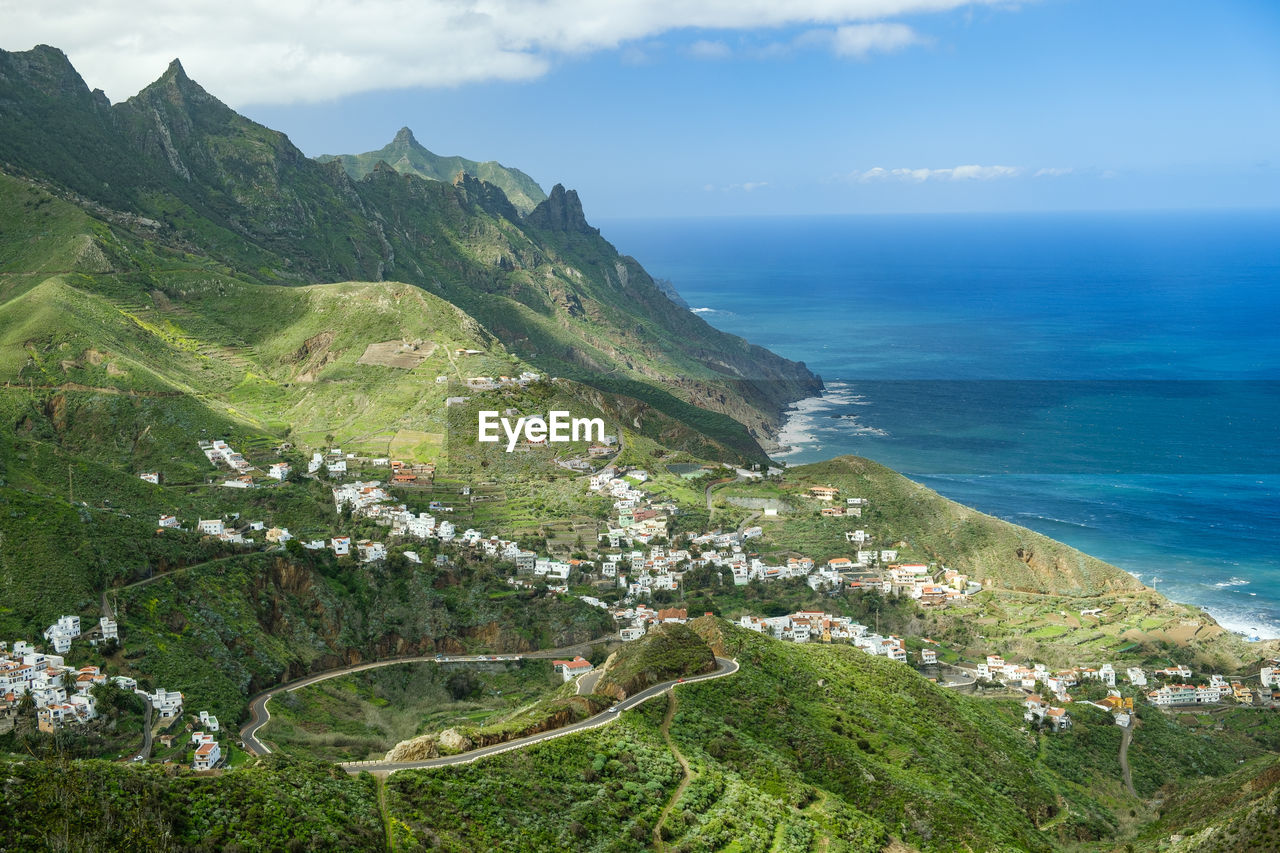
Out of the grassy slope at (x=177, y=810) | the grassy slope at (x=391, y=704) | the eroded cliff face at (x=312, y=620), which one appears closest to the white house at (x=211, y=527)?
the eroded cliff face at (x=312, y=620)

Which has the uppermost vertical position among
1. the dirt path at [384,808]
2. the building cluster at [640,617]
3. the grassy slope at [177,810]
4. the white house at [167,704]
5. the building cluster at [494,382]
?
the building cluster at [494,382]

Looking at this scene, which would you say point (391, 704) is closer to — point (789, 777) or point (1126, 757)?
point (789, 777)

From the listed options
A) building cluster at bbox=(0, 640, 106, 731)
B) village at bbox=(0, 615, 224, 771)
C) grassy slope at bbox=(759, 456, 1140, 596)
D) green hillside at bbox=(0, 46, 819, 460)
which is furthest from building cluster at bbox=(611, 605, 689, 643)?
green hillside at bbox=(0, 46, 819, 460)

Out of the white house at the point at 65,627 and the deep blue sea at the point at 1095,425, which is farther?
the deep blue sea at the point at 1095,425

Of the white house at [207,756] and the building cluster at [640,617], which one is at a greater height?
the white house at [207,756]

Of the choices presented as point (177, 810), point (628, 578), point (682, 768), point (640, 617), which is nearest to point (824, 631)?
point (640, 617)

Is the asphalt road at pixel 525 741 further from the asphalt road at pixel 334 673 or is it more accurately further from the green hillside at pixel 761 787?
the asphalt road at pixel 334 673

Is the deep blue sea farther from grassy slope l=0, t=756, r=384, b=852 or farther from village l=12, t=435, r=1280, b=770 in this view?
grassy slope l=0, t=756, r=384, b=852
